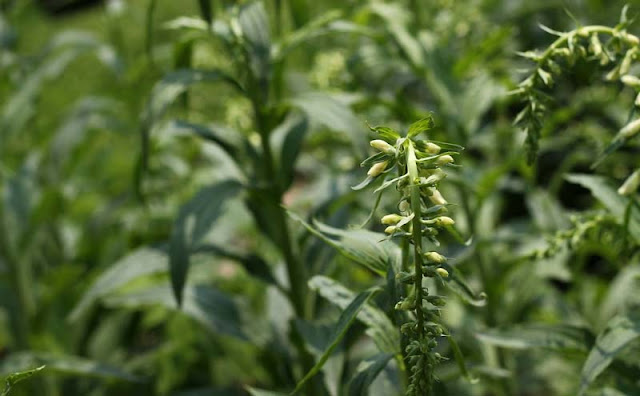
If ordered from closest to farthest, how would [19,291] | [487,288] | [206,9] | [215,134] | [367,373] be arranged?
[367,373], [206,9], [215,134], [487,288], [19,291]

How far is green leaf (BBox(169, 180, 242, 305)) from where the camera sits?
1843 mm

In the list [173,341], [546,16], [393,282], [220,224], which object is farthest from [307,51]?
[546,16]

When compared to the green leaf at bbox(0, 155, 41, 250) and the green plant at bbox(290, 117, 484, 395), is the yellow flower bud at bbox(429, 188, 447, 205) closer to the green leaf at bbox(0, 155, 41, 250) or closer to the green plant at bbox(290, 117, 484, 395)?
the green plant at bbox(290, 117, 484, 395)

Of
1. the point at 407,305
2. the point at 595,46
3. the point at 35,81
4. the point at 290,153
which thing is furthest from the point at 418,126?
the point at 35,81

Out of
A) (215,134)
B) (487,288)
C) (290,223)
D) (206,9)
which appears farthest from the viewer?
(290,223)

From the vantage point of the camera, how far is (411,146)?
1.09 metres

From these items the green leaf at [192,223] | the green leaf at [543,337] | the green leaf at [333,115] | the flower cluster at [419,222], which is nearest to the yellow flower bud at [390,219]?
the flower cluster at [419,222]

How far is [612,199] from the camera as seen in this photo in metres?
1.66

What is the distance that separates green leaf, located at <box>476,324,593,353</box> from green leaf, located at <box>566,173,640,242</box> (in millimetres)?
267

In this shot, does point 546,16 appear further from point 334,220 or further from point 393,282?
point 393,282

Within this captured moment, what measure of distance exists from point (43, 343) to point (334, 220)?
131cm

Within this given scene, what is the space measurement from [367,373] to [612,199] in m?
0.72

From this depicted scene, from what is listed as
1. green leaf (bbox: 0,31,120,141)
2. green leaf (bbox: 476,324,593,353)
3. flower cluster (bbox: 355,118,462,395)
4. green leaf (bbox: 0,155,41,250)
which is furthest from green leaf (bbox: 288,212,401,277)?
green leaf (bbox: 0,31,120,141)

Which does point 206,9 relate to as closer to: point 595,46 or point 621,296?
point 595,46
